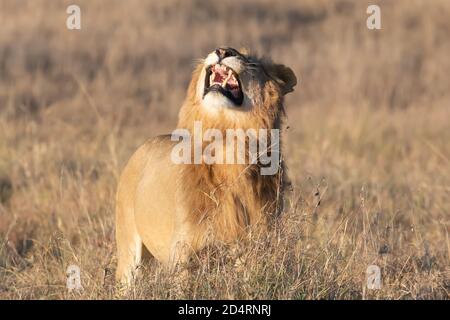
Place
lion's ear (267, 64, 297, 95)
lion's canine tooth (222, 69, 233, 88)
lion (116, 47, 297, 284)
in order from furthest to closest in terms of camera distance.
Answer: lion's ear (267, 64, 297, 95)
lion's canine tooth (222, 69, 233, 88)
lion (116, 47, 297, 284)

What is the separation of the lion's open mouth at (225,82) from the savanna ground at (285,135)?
371 millimetres

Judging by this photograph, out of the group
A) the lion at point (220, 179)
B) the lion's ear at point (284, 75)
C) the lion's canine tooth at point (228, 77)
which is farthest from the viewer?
the lion's ear at point (284, 75)

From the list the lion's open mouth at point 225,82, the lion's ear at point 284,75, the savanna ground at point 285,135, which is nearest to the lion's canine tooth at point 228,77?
the lion's open mouth at point 225,82

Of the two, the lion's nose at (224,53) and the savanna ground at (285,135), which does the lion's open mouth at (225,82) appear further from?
the savanna ground at (285,135)

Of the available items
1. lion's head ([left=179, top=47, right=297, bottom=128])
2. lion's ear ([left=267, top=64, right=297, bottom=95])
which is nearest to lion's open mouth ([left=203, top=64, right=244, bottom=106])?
lion's head ([left=179, top=47, right=297, bottom=128])

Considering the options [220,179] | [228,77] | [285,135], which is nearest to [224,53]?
[228,77]

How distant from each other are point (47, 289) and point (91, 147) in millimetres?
4188

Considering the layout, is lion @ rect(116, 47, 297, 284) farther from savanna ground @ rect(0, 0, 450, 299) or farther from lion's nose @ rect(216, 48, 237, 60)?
savanna ground @ rect(0, 0, 450, 299)

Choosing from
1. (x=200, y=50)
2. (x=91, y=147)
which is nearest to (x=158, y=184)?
(x=91, y=147)

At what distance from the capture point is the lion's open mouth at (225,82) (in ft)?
18.9

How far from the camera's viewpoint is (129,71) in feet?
48.6

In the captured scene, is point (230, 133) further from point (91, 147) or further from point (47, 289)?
point (91, 147)

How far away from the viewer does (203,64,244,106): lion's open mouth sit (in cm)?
577

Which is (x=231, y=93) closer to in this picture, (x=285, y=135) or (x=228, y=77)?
(x=228, y=77)
